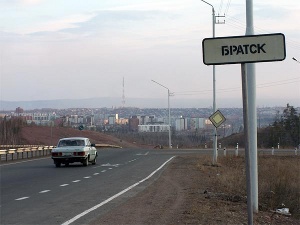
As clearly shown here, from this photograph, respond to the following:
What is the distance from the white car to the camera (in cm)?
3222

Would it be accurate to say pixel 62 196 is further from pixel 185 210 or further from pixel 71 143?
pixel 71 143

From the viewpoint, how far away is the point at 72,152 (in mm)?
32188

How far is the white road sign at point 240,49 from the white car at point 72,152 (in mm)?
24579

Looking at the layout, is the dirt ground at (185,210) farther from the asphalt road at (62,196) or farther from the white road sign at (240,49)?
the white road sign at (240,49)

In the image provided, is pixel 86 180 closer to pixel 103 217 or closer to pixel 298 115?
pixel 103 217

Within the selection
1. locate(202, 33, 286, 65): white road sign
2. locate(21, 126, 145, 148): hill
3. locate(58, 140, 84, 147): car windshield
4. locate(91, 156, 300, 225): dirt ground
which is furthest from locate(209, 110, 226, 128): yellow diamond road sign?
locate(21, 126, 145, 148): hill

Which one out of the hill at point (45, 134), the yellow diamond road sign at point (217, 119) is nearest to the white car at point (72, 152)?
the yellow diamond road sign at point (217, 119)

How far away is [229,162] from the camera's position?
39.1 meters

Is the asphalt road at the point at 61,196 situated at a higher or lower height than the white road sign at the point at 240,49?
lower

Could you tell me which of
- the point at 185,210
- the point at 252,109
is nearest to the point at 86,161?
the point at 185,210

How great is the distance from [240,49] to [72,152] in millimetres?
24800

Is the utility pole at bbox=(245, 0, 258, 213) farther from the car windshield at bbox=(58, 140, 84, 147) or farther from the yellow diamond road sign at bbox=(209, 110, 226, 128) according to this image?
the car windshield at bbox=(58, 140, 84, 147)

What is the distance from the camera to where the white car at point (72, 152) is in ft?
106

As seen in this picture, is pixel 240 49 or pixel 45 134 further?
pixel 45 134
